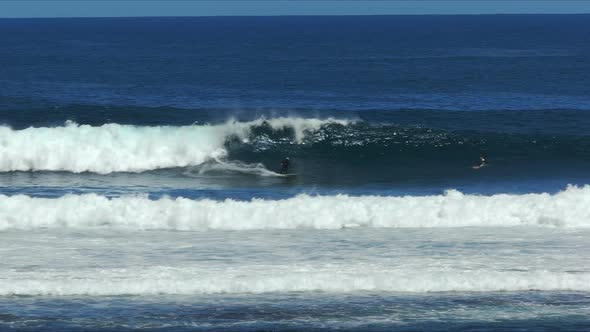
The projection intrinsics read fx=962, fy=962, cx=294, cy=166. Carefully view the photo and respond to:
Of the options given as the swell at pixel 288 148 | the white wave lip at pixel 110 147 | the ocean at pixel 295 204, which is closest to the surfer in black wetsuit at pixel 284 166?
the ocean at pixel 295 204

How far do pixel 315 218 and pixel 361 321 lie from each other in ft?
22.4

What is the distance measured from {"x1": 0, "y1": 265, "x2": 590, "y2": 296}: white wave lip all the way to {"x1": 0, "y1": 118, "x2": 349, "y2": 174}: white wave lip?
12.8 m

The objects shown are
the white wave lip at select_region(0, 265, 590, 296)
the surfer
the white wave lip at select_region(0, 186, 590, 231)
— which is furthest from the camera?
the surfer

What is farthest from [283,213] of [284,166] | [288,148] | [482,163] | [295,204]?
[288,148]

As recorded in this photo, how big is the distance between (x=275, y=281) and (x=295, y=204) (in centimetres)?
554

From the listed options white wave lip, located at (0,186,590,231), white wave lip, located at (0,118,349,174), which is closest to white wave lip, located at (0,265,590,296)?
white wave lip, located at (0,186,590,231)

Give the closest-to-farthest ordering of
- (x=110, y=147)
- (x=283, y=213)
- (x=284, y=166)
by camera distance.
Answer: (x=283, y=213)
(x=284, y=166)
(x=110, y=147)

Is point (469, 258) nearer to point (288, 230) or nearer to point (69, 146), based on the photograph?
point (288, 230)

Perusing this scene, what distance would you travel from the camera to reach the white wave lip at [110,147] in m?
29.6

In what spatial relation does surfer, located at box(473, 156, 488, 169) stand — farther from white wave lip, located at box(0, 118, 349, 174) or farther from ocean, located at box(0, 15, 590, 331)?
white wave lip, located at box(0, 118, 349, 174)

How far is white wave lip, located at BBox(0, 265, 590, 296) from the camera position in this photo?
52.7 ft

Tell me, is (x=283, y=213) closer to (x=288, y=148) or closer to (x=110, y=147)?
(x=110, y=147)

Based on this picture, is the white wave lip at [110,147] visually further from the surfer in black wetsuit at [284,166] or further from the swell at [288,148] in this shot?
the surfer in black wetsuit at [284,166]

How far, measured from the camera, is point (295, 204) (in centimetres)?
2178
